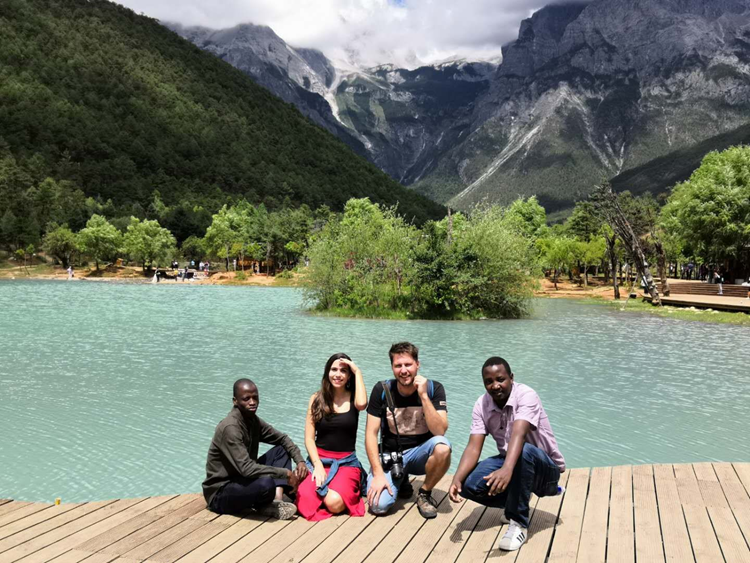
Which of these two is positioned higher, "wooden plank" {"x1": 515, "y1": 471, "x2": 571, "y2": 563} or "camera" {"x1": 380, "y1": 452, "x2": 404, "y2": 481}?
"camera" {"x1": 380, "y1": 452, "x2": 404, "y2": 481}

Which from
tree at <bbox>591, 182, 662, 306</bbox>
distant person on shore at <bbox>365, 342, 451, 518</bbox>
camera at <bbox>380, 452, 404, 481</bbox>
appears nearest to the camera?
distant person on shore at <bbox>365, 342, 451, 518</bbox>

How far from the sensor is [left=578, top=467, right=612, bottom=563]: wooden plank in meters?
4.95

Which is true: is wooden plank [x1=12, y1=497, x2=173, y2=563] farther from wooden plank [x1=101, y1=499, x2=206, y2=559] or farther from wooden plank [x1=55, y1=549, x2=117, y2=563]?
wooden plank [x1=101, y1=499, x2=206, y2=559]

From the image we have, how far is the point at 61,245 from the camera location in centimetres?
8344

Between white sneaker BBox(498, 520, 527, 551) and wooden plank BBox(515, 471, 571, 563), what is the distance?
0.06 meters

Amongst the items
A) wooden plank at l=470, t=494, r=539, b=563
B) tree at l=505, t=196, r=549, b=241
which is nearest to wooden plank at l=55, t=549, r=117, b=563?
wooden plank at l=470, t=494, r=539, b=563

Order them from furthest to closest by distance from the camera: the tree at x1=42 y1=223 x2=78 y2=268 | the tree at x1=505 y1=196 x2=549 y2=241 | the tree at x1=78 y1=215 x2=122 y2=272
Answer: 1. the tree at x1=42 y1=223 x2=78 y2=268
2. the tree at x1=505 y1=196 x2=549 y2=241
3. the tree at x1=78 y1=215 x2=122 y2=272

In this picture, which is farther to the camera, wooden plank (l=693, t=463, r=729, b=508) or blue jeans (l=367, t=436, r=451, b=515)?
wooden plank (l=693, t=463, r=729, b=508)

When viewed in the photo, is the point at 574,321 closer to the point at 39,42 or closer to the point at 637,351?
the point at 637,351

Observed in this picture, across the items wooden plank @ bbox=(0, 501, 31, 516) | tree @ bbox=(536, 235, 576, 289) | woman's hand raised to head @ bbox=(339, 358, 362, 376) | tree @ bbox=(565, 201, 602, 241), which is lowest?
wooden plank @ bbox=(0, 501, 31, 516)

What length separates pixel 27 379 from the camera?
16.3 metres

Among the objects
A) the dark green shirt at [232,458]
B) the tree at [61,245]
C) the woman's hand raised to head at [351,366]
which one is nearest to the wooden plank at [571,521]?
the woman's hand raised to head at [351,366]

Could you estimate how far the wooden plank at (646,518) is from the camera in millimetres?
4938

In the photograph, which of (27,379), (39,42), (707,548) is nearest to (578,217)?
(27,379)
